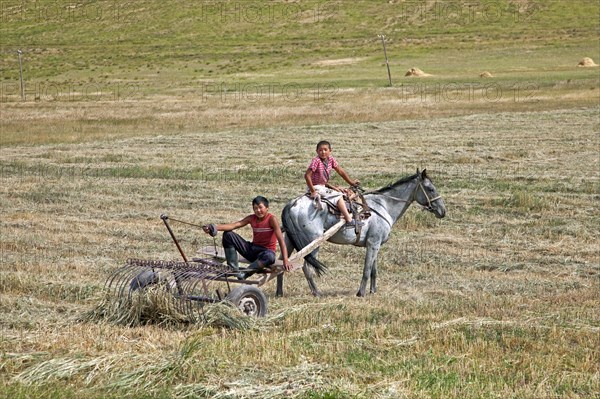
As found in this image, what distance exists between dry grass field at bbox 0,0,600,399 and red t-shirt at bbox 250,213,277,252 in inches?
32.0

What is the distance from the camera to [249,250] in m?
12.0

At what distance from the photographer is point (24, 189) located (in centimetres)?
2322

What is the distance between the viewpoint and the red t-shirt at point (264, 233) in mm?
11969

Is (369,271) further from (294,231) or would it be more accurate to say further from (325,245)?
(325,245)

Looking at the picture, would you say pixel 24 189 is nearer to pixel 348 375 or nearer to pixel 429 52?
pixel 348 375

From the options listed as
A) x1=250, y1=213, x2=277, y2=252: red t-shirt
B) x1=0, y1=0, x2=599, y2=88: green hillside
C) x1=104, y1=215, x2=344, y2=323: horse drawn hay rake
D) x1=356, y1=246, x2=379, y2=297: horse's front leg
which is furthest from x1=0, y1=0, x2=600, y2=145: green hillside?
x1=104, y1=215, x2=344, y2=323: horse drawn hay rake

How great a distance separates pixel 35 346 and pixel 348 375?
3.11 m

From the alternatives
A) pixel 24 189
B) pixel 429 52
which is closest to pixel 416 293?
pixel 24 189

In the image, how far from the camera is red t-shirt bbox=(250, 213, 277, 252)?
12.0m

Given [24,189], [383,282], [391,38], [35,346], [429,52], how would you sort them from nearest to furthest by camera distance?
[35,346]
[383,282]
[24,189]
[429,52]
[391,38]

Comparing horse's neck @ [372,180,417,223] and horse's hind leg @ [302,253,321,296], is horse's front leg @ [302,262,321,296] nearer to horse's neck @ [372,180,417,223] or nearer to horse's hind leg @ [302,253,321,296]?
horse's hind leg @ [302,253,321,296]

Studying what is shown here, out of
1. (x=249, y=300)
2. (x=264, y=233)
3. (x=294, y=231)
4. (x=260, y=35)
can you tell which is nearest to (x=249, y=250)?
(x=264, y=233)

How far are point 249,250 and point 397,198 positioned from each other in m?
3.34

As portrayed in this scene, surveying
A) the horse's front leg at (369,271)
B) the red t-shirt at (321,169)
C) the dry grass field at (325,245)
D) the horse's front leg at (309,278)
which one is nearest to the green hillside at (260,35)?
the dry grass field at (325,245)
